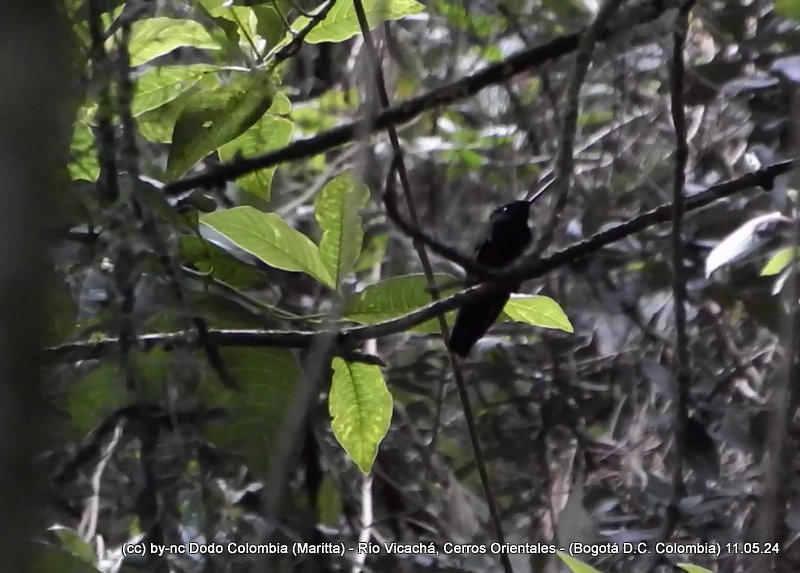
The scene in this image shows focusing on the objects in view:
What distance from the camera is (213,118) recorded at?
1096 millimetres

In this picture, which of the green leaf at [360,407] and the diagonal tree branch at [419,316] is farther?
the green leaf at [360,407]

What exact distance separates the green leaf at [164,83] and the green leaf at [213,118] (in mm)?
40

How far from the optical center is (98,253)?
1008 millimetres

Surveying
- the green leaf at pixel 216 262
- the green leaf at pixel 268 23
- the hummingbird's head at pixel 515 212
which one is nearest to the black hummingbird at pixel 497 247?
the hummingbird's head at pixel 515 212

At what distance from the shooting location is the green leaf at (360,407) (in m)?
1.20

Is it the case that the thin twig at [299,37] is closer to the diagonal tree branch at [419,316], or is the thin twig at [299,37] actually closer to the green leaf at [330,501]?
the diagonal tree branch at [419,316]

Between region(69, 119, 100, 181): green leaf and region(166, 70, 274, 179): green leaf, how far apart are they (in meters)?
0.08

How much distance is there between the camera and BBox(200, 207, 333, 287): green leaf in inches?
43.9

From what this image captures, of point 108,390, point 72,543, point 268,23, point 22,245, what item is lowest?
point 22,245

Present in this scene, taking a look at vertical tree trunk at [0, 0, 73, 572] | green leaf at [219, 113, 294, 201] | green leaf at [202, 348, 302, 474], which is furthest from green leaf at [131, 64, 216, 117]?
vertical tree trunk at [0, 0, 73, 572]

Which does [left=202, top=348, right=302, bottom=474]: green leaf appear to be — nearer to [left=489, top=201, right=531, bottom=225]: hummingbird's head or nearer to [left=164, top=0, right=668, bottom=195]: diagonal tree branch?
[left=164, top=0, right=668, bottom=195]: diagonal tree branch

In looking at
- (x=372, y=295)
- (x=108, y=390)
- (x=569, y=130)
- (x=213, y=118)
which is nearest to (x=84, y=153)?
(x=213, y=118)

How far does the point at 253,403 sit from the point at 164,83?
0.41 m

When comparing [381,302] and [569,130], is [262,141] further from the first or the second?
[569,130]
